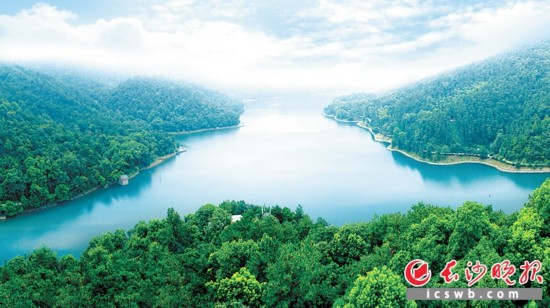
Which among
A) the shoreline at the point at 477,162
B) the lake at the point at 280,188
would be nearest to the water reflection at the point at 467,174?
the lake at the point at 280,188

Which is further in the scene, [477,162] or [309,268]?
[477,162]

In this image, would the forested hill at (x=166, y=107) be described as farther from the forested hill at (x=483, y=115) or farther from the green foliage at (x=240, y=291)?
the green foliage at (x=240, y=291)

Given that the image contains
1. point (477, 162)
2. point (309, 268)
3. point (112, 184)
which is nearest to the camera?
point (309, 268)

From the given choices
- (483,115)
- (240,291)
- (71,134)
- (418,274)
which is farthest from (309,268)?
(483,115)

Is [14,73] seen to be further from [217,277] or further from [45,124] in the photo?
[217,277]

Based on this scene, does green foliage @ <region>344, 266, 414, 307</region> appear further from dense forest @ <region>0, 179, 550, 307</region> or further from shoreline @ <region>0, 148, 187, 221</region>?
shoreline @ <region>0, 148, 187, 221</region>

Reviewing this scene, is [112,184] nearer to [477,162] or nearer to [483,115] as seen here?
[477,162]

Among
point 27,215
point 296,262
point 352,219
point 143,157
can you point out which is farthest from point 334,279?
point 143,157
